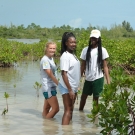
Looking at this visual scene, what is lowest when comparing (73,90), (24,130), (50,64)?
(24,130)

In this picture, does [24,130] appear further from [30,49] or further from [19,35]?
[19,35]

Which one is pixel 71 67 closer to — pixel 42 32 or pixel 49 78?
pixel 49 78

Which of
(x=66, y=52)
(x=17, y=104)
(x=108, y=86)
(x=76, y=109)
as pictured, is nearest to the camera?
(x=108, y=86)

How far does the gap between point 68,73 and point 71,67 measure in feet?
0.34

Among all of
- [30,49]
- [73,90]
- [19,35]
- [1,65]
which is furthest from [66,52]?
[19,35]

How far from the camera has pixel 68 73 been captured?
5.77 m

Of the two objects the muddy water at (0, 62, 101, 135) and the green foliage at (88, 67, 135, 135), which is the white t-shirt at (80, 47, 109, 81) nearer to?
the muddy water at (0, 62, 101, 135)

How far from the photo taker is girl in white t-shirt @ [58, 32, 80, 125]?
5.67m

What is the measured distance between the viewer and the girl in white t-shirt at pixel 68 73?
5672mm

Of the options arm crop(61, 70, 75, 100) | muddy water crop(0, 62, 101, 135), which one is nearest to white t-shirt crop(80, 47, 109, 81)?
muddy water crop(0, 62, 101, 135)

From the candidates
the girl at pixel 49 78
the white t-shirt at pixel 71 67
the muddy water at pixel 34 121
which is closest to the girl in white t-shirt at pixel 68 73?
the white t-shirt at pixel 71 67

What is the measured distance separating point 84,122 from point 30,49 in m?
19.5

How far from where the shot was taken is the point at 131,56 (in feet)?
48.1

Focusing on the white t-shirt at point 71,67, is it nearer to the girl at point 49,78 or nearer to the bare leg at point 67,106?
the bare leg at point 67,106
